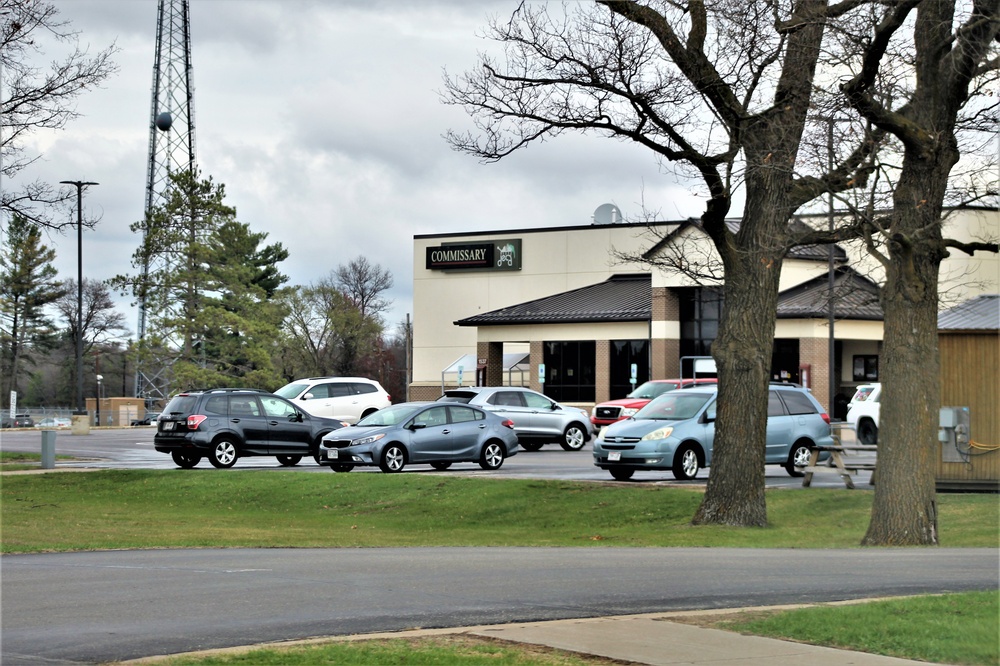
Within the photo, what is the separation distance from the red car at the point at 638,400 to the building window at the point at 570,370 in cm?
2178

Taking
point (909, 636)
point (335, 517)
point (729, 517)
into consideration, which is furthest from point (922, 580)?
point (335, 517)

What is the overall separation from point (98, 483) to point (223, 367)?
3961 centimetres

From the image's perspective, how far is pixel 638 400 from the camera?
128ft

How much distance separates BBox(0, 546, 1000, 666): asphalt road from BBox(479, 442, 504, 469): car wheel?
40.6ft

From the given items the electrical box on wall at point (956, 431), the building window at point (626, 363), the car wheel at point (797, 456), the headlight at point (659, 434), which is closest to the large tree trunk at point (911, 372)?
the electrical box on wall at point (956, 431)

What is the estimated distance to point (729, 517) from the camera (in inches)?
714

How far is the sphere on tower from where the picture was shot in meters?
70.2

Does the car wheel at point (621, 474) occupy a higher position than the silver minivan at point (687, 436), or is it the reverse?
the silver minivan at point (687, 436)

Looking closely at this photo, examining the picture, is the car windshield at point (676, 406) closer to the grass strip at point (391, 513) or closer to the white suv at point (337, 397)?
the grass strip at point (391, 513)

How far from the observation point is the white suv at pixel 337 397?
35.8 m

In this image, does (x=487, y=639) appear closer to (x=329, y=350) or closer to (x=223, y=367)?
(x=223, y=367)

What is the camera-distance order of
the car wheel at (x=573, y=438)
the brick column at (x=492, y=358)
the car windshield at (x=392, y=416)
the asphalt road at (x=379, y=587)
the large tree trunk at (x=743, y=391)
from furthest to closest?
the brick column at (x=492, y=358) → the car wheel at (x=573, y=438) → the car windshield at (x=392, y=416) → the large tree trunk at (x=743, y=391) → the asphalt road at (x=379, y=587)


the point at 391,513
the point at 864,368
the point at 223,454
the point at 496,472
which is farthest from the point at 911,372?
the point at 864,368

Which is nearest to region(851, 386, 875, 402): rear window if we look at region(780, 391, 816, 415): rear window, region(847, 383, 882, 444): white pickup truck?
region(847, 383, 882, 444): white pickup truck
